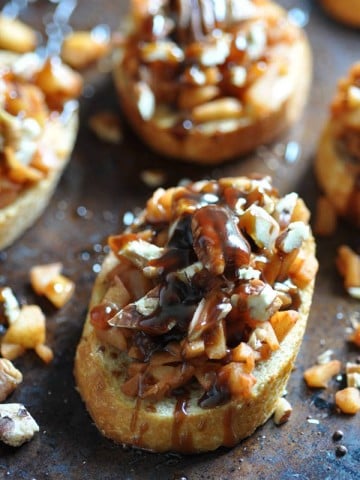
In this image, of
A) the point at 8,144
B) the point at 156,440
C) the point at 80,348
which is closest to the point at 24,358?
the point at 80,348

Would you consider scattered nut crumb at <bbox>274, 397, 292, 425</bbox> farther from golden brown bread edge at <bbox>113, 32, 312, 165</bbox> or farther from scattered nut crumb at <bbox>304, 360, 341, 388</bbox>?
golden brown bread edge at <bbox>113, 32, 312, 165</bbox>

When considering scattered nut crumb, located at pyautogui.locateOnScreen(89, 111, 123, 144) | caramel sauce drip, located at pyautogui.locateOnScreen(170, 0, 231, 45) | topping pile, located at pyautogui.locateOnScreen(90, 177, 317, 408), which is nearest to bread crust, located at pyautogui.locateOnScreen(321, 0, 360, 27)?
caramel sauce drip, located at pyautogui.locateOnScreen(170, 0, 231, 45)

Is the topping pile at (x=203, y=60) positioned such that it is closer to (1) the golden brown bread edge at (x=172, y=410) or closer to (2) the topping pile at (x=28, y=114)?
(2) the topping pile at (x=28, y=114)

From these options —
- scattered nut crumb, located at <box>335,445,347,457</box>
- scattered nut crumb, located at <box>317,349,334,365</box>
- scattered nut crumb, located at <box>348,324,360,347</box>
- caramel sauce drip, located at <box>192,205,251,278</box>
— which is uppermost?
caramel sauce drip, located at <box>192,205,251,278</box>

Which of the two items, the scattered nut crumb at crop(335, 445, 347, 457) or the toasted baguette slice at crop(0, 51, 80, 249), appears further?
the toasted baguette slice at crop(0, 51, 80, 249)

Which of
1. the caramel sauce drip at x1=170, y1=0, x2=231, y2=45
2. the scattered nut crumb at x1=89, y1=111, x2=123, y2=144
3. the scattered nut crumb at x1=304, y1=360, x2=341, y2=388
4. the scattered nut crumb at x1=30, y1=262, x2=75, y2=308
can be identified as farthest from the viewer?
the scattered nut crumb at x1=89, y1=111, x2=123, y2=144

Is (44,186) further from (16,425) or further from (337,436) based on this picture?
(337,436)

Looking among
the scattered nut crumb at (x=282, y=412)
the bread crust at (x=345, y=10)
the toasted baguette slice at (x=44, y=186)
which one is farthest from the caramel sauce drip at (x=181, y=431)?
the bread crust at (x=345, y=10)
